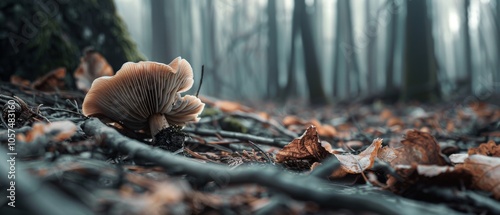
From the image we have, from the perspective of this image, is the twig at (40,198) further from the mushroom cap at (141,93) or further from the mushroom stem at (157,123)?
the mushroom stem at (157,123)

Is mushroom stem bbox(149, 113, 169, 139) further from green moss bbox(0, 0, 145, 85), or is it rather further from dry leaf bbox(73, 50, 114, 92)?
green moss bbox(0, 0, 145, 85)

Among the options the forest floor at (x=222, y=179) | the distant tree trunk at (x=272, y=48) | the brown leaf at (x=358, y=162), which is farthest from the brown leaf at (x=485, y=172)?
the distant tree trunk at (x=272, y=48)

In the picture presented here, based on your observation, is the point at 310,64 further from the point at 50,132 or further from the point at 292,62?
the point at 50,132

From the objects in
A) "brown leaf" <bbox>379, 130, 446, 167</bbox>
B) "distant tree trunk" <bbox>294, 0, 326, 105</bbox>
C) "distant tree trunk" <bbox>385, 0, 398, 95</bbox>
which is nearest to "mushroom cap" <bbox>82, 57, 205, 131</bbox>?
"brown leaf" <bbox>379, 130, 446, 167</bbox>

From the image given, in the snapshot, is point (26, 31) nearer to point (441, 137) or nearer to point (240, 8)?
point (441, 137)

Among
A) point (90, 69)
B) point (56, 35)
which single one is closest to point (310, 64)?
point (56, 35)
